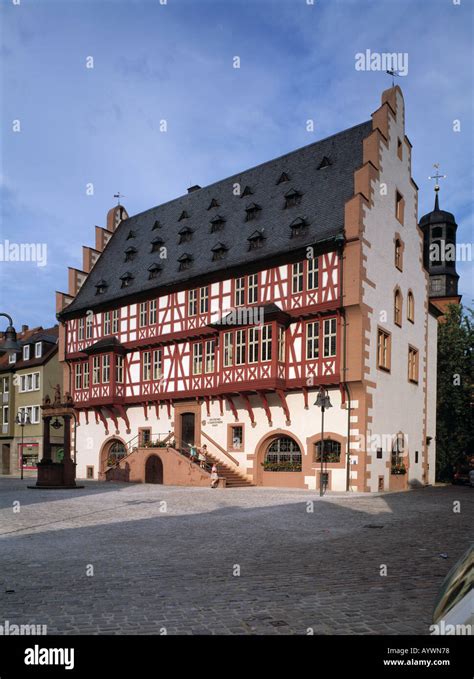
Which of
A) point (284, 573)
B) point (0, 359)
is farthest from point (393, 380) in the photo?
Answer: point (0, 359)

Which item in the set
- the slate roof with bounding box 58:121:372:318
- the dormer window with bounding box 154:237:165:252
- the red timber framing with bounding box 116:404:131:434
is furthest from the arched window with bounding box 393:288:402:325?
the red timber framing with bounding box 116:404:131:434

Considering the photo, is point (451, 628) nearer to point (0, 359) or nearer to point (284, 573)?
point (284, 573)

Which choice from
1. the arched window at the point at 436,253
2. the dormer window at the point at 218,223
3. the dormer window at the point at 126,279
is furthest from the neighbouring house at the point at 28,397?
the arched window at the point at 436,253

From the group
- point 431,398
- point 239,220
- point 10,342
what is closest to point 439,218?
point 431,398

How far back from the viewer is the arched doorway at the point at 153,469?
32812mm

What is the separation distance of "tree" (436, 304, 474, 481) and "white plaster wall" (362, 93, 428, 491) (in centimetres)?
702

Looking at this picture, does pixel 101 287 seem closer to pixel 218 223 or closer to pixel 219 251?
pixel 218 223

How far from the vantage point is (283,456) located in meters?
29.9

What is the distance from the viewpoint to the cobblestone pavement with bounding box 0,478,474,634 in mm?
6590

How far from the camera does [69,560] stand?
10070 millimetres

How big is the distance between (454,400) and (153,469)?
1991 cm

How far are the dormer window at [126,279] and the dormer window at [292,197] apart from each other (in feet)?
36.8

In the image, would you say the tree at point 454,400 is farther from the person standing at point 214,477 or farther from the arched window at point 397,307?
the person standing at point 214,477
